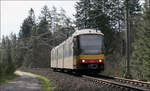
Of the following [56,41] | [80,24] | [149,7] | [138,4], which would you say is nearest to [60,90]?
[80,24]

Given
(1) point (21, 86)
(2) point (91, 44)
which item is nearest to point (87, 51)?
(2) point (91, 44)

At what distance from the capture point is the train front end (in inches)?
881

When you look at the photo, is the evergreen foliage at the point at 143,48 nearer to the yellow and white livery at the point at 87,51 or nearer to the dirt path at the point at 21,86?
the yellow and white livery at the point at 87,51

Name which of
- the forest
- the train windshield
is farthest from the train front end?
the forest

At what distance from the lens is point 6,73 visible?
1008 inches

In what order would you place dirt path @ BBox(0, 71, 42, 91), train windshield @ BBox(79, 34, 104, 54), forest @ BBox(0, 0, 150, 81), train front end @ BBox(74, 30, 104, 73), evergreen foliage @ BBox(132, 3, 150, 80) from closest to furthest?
dirt path @ BBox(0, 71, 42, 91)
train front end @ BBox(74, 30, 104, 73)
train windshield @ BBox(79, 34, 104, 54)
evergreen foliage @ BBox(132, 3, 150, 80)
forest @ BBox(0, 0, 150, 81)

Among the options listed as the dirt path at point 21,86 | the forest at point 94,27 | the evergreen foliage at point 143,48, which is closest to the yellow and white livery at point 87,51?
the dirt path at point 21,86

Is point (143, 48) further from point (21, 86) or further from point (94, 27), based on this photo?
point (21, 86)

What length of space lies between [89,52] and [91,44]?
598 millimetres

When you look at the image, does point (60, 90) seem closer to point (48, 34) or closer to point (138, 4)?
point (48, 34)

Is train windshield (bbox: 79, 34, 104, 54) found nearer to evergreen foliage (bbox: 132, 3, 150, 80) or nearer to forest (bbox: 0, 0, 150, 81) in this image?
forest (bbox: 0, 0, 150, 81)

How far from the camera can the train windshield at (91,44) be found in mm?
22516

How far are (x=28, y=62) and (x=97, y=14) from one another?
59.8 feet

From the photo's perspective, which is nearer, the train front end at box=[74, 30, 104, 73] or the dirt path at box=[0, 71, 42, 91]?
the dirt path at box=[0, 71, 42, 91]
